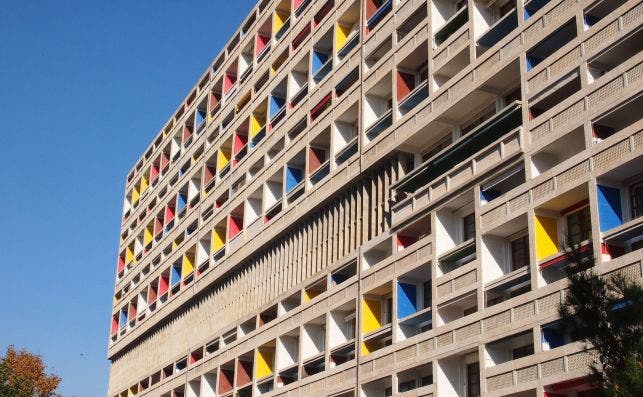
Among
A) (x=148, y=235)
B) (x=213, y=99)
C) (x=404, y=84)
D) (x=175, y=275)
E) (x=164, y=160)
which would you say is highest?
(x=213, y=99)

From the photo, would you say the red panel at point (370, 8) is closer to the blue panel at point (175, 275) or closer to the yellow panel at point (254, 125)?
the yellow panel at point (254, 125)

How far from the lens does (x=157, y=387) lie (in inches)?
2018

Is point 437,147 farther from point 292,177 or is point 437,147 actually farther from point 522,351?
point 292,177

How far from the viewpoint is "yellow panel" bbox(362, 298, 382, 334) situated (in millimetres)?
32156

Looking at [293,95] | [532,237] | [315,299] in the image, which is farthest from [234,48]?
[532,237]

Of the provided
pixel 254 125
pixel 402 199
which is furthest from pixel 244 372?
pixel 402 199

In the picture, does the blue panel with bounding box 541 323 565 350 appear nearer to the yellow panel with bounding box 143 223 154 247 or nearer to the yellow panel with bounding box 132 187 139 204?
the yellow panel with bounding box 143 223 154 247

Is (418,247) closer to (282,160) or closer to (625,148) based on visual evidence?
(625,148)

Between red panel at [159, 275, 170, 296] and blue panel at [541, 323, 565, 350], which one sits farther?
red panel at [159, 275, 170, 296]

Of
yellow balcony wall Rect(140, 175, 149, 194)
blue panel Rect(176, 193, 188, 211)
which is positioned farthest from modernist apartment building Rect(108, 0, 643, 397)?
yellow balcony wall Rect(140, 175, 149, 194)

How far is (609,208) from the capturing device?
23.1m

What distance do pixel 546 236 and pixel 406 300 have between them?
267 inches

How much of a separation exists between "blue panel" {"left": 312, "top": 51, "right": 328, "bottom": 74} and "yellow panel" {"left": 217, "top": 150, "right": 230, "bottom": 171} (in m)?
10.3

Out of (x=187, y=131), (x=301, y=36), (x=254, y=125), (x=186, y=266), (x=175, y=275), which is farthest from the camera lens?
(x=187, y=131)
